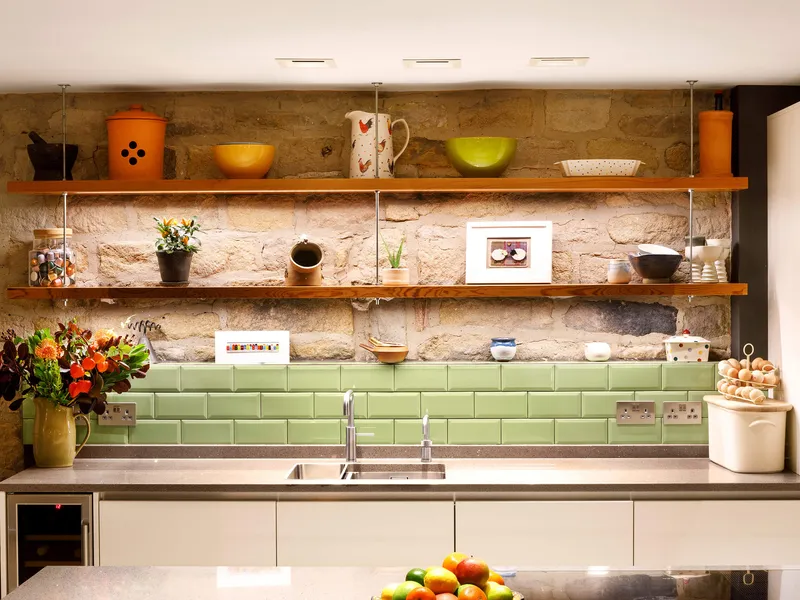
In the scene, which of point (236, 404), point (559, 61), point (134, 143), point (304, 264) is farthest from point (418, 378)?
point (134, 143)

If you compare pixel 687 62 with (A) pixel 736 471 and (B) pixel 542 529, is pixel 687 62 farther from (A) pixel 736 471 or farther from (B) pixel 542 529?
(B) pixel 542 529

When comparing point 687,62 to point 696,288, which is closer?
point 687,62

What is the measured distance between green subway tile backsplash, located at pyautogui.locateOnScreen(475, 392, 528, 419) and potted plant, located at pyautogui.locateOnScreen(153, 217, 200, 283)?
139 cm

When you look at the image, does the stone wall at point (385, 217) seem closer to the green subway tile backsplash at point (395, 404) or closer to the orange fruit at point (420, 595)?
the green subway tile backsplash at point (395, 404)

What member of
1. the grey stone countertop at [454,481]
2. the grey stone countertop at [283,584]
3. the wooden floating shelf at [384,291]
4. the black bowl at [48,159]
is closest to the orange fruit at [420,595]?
the grey stone countertop at [283,584]

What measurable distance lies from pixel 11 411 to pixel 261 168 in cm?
157

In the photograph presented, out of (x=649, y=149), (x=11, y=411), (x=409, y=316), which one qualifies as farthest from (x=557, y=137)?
(x=11, y=411)

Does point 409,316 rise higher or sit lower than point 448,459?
higher

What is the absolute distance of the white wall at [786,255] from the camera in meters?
3.62

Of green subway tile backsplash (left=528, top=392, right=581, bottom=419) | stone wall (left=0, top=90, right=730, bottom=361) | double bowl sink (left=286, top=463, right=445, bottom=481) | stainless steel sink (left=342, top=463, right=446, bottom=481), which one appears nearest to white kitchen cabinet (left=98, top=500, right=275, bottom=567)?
double bowl sink (left=286, top=463, right=445, bottom=481)

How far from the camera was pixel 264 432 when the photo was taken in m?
3.99

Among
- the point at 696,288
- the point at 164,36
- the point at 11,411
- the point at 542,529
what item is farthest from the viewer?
the point at 11,411

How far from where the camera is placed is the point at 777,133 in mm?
3805

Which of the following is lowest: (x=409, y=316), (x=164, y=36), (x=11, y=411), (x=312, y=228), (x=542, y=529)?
(x=542, y=529)
